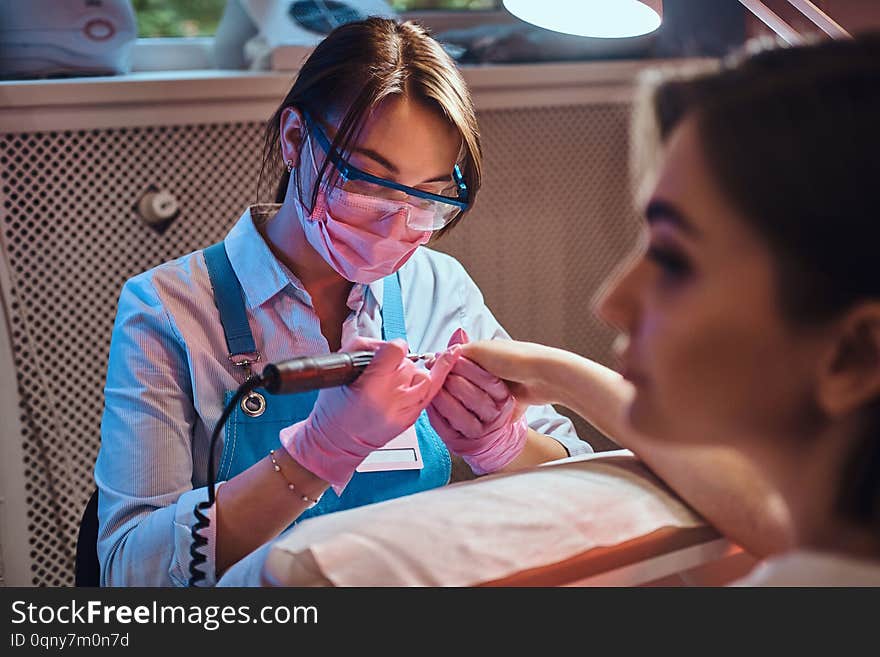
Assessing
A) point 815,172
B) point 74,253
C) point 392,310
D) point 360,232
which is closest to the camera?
point 815,172

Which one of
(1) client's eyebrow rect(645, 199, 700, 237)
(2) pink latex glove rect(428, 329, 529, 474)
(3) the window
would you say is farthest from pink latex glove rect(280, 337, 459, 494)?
(3) the window

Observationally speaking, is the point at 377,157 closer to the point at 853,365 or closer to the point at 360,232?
the point at 360,232

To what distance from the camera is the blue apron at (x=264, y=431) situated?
65.4 inches

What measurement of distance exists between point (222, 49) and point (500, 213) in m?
0.96

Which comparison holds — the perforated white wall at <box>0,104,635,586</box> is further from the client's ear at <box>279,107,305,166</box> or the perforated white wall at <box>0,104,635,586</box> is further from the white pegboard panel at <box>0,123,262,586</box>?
the client's ear at <box>279,107,305,166</box>

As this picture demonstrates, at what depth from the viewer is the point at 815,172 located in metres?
0.76

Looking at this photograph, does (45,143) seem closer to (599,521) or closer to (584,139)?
(584,139)

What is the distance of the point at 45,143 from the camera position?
2.29m

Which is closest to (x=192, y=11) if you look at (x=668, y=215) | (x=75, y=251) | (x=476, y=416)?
(x=75, y=251)

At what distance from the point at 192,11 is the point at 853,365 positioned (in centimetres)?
295

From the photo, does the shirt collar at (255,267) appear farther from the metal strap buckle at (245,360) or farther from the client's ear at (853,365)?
the client's ear at (853,365)

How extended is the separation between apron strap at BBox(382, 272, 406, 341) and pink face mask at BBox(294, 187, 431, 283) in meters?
0.16

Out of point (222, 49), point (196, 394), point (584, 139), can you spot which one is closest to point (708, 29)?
point (584, 139)
